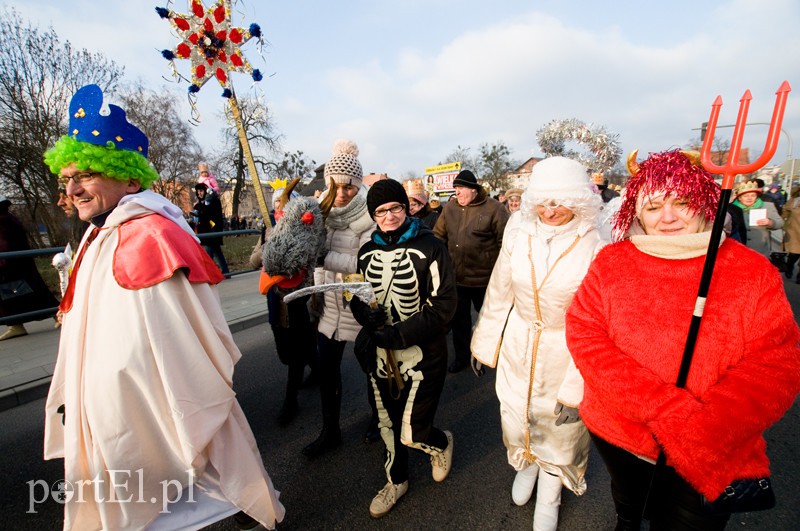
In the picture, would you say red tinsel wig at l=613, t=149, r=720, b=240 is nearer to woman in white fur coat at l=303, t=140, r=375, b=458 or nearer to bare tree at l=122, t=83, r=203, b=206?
woman in white fur coat at l=303, t=140, r=375, b=458

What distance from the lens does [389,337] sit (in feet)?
6.20

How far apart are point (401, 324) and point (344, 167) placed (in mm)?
1333

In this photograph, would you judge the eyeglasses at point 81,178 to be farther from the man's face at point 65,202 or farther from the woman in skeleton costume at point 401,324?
the woman in skeleton costume at point 401,324

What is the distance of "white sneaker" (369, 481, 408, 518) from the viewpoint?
2.12 m

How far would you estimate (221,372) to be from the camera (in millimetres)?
1624

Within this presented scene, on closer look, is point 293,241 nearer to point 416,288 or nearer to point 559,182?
point 416,288

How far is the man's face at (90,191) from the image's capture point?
1594mm

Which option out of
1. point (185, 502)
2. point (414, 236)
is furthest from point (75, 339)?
point (414, 236)

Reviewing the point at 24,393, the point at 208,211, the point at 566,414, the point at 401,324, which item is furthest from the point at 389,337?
the point at 208,211

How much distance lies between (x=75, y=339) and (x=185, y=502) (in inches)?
34.0

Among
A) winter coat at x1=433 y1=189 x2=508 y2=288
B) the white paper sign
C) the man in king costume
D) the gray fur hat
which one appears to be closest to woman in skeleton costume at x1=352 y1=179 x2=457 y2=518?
the gray fur hat

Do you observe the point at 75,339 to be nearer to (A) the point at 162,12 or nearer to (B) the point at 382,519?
(B) the point at 382,519

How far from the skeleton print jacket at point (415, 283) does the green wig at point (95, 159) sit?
1.26 m

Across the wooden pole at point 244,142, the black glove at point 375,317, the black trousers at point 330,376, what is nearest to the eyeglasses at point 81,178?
the wooden pole at point 244,142
